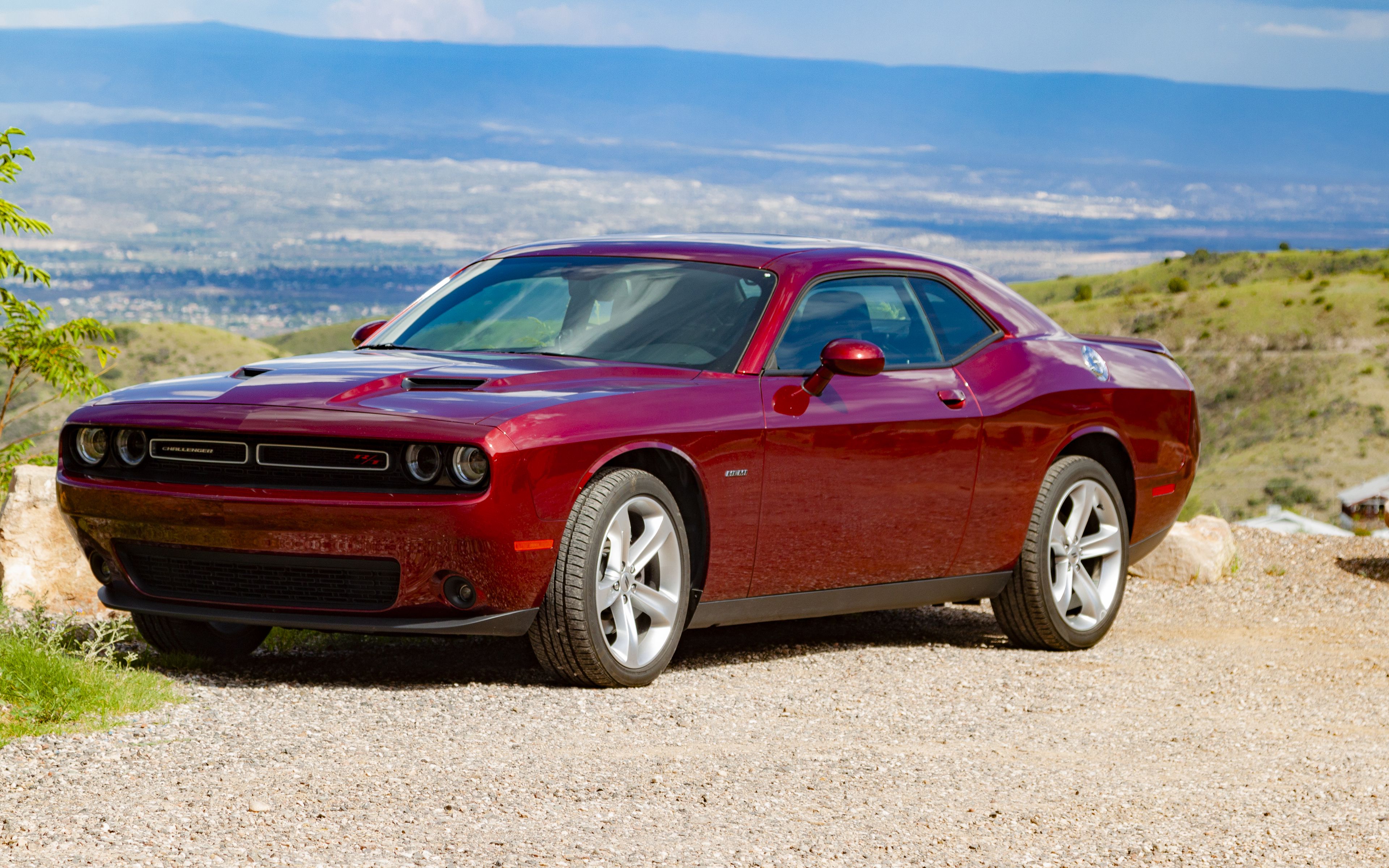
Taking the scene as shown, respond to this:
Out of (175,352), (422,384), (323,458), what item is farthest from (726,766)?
(175,352)

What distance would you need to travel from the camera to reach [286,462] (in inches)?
214

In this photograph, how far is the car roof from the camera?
6.78 metres

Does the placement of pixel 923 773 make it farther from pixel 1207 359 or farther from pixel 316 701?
pixel 1207 359

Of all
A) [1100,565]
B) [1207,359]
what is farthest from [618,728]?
[1207,359]

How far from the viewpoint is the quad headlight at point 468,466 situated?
5.31 meters

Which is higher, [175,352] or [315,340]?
[175,352]

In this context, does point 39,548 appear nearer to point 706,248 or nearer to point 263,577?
point 263,577

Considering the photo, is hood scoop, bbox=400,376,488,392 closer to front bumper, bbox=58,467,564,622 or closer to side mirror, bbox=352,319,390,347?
front bumper, bbox=58,467,564,622

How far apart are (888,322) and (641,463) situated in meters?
1.63

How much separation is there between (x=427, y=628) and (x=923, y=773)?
66.3 inches

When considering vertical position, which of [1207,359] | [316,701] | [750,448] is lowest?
[1207,359]

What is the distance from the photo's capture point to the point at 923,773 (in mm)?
4973

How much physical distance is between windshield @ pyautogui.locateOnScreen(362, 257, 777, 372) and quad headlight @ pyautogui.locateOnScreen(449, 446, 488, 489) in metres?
1.12

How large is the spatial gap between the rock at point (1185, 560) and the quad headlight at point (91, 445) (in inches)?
282
